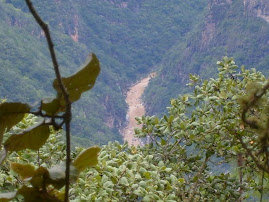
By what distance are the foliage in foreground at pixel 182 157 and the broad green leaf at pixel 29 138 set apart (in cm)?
127

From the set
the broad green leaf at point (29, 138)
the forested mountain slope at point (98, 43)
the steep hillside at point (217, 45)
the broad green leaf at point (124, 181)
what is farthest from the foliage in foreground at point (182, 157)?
the steep hillside at point (217, 45)

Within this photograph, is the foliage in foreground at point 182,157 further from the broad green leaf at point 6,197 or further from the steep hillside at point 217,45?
the steep hillside at point 217,45

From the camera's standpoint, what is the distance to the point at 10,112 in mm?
404

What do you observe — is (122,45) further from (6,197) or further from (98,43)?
(6,197)

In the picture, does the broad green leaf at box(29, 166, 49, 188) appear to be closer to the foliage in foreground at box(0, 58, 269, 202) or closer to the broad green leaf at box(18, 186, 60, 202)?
the broad green leaf at box(18, 186, 60, 202)

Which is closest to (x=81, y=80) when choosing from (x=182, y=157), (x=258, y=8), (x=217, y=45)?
(x=182, y=157)

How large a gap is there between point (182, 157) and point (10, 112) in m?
2.16

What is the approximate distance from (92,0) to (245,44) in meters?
15.5

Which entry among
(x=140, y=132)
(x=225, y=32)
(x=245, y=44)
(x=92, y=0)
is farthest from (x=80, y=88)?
(x=92, y=0)

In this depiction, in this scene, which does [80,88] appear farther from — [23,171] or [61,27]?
[61,27]

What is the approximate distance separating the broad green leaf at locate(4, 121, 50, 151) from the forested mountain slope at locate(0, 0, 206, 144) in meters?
22.3

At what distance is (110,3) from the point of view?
4134 centimetres

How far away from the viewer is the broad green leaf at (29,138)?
0.42 meters

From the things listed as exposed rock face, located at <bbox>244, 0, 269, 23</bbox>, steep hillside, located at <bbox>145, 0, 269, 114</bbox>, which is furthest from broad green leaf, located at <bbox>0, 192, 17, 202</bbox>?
exposed rock face, located at <bbox>244, 0, 269, 23</bbox>
